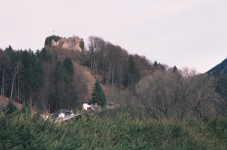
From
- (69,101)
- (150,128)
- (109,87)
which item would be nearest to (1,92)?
(69,101)

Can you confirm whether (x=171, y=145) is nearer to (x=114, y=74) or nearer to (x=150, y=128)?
(x=150, y=128)

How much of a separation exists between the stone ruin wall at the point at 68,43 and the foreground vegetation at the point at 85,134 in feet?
271

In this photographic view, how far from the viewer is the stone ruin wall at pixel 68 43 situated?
86525 millimetres

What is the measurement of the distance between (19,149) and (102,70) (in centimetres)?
7640

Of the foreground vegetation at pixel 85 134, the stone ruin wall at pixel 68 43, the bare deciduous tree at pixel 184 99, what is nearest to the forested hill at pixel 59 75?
the stone ruin wall at pixel 68 43

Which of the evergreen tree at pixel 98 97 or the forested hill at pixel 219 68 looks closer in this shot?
the forested hill at pixel 219 68

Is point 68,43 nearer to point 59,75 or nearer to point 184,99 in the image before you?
point 59,75

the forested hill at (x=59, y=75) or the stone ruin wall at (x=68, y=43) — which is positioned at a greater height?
the stone ruin wall at (x=68, y=43)

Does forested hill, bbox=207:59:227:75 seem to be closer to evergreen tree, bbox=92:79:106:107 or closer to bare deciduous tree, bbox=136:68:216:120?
bare deciduous tree, bbox=136:68:216:120

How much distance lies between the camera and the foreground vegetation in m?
Result: 3.36

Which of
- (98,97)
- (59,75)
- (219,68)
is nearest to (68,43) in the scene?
(59,75)

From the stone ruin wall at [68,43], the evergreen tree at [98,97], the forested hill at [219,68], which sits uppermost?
the stone ruin wall at [68,43]

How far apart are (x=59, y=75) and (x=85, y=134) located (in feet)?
168

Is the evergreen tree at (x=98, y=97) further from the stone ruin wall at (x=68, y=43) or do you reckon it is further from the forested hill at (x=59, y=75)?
the stone ruin wall at (x=68, y=43)
